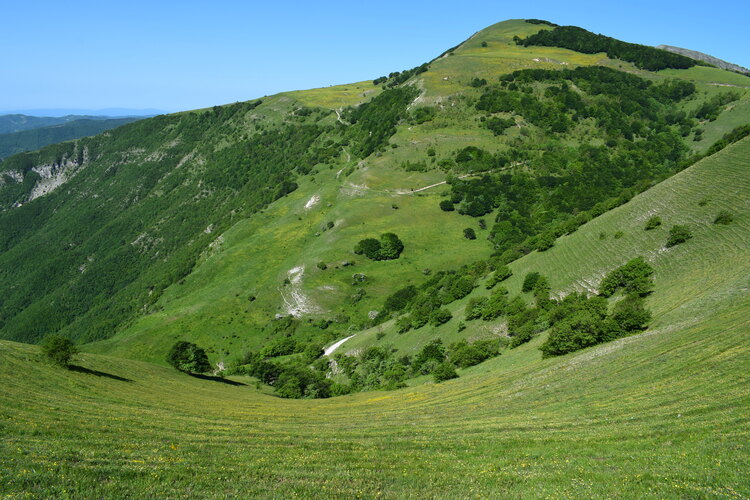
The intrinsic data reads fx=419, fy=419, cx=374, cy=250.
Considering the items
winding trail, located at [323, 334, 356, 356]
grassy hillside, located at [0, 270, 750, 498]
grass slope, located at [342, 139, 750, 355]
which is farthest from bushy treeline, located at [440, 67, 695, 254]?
grassy hillside, located at [0, 270, 750, 498]

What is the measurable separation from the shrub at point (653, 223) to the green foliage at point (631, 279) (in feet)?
26.5

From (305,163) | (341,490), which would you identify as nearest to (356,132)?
(305,163)

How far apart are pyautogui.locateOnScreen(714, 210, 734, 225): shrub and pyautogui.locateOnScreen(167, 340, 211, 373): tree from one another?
215 ft

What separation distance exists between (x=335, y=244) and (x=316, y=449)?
92165 millimetres

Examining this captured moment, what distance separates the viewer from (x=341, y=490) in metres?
14.9

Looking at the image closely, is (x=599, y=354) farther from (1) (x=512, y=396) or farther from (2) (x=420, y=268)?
(2) (x=420, y=268)

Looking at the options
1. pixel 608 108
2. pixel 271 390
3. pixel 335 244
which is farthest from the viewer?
pixel 608 108

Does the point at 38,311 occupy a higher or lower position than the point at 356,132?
lower

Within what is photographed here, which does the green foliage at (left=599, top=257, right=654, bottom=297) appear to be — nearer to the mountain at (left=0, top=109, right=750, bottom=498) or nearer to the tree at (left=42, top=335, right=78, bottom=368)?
the mountain at (left=0, top=109, right=750, bottom=498)

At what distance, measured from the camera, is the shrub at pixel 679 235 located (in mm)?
46625

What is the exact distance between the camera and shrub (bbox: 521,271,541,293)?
56.0 meters

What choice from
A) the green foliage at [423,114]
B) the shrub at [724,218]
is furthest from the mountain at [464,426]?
the green foliage at [423,114]

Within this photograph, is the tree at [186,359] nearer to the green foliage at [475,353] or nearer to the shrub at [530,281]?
the green foliage at [475,353]

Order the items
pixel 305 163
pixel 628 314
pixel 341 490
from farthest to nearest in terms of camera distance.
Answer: pixel 305 163 < pixel 628 314 < pixel 341 490
